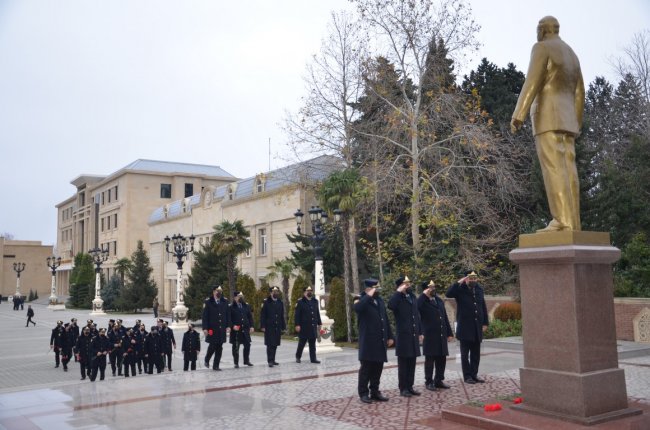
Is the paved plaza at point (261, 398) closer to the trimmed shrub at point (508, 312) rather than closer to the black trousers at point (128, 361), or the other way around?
the black trousers at point (128, 361)

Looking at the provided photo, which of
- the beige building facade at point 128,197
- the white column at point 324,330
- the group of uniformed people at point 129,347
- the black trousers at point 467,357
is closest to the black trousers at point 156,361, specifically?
the group of uniformed people at point 129,347

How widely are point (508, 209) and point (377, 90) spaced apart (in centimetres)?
870

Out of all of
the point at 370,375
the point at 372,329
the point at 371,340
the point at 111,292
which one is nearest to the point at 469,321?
the point at 372,329

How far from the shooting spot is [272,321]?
1512cm

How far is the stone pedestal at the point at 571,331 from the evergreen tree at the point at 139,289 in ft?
164

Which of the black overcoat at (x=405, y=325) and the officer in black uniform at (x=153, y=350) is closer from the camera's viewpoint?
the black overcoat at (x=405, y=325)

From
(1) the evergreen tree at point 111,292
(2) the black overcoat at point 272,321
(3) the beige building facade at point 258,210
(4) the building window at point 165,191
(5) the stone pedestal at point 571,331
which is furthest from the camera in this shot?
(4) the building window at point 165,191

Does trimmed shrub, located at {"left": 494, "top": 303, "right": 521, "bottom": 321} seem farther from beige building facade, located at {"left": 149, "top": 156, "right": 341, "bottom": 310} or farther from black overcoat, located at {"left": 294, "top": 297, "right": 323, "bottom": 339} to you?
black overcoat, located at {"left": 294, "top": 297, "right": 323, "bottom": 339}

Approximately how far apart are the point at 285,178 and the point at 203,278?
9414 millimetres

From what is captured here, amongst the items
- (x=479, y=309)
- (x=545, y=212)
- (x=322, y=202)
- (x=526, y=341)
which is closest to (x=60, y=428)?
(x=526, y=341)

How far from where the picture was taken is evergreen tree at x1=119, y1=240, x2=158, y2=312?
177 feet

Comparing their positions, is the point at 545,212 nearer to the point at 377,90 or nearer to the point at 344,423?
the point at 377,90

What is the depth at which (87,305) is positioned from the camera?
65.2 metres

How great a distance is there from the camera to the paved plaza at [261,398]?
831 cm
